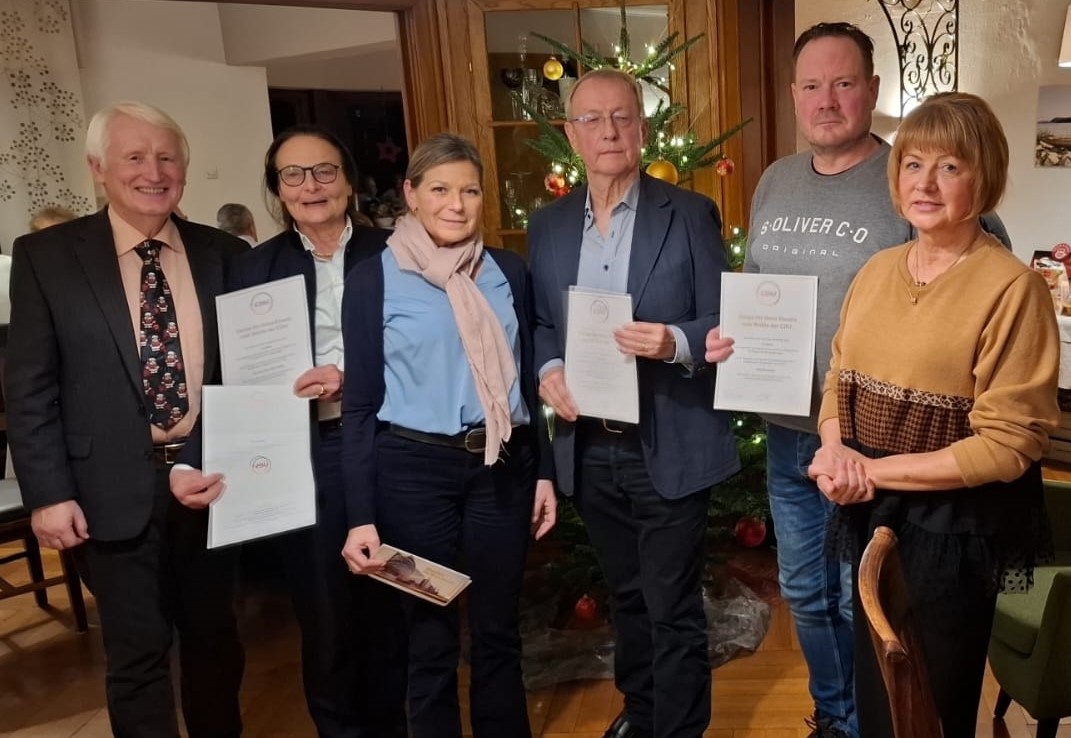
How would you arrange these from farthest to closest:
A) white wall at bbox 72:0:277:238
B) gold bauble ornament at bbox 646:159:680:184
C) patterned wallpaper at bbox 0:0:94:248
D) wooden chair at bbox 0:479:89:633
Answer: white wall at bbox 72:0:277:238 → patterned wallpaper at bbox 0:0:94:248 → wooden chair at bbox 0:479:89:633 → gold bauble ornament at bbox 646:159:680:184

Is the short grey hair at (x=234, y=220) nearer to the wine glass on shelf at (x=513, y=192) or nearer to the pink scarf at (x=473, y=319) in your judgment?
the wine glass on shelf at (x=513, y=192)

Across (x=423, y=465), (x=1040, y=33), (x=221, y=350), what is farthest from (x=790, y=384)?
(x=1040, y=33)

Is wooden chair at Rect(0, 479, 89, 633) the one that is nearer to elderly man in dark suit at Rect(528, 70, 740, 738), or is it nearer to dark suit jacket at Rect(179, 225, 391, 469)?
dark suit jacket at Rect(179, 225, 391, 469)

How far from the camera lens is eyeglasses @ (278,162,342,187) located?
1788mm

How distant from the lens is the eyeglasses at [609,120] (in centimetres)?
173

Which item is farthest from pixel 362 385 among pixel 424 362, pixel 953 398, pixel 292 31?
pixel 292 31

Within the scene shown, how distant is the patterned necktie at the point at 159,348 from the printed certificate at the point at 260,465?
101mm

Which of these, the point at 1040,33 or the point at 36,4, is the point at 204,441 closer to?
the point at 1040,33

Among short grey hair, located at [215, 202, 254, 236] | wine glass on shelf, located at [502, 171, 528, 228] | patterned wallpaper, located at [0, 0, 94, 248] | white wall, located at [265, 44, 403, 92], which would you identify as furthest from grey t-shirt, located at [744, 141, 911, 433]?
white wall, located at [265, 44, 403, 92]

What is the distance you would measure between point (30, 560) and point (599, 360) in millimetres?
2742

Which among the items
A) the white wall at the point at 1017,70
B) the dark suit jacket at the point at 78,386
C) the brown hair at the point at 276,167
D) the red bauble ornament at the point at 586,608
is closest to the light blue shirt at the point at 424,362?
the brown hair at the point at 276,167

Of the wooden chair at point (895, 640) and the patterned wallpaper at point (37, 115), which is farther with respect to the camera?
the patterned wallpaper at point (37, 115)

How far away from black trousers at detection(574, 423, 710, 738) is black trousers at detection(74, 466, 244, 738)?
0.86 meters

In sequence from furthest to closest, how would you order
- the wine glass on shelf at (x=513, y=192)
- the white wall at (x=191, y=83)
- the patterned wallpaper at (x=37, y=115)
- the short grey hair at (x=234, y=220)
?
the white wall at (x=191, y=83), the patterned wallpaper at (x=37, y=115), the short grey hair at (x=234, y=220), the wine glass on shelf at (x=513, y=192)
